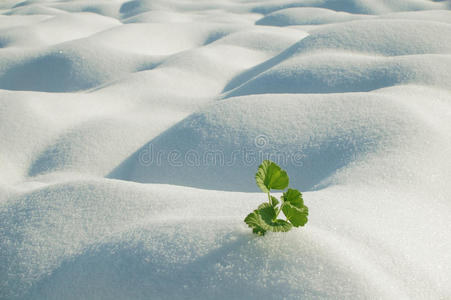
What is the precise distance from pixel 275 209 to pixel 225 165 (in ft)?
2.44

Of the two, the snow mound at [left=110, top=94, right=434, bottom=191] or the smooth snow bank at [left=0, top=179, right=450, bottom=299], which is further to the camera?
the snow mound at [left=110, top=94, right=434, bottom=191]

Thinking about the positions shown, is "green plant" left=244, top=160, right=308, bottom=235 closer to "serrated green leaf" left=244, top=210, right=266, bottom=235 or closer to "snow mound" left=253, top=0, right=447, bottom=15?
"serrated green leaf" left=244, top=210, right=266, bottom=235

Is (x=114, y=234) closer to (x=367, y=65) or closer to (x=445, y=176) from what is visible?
(x=445, y=176)

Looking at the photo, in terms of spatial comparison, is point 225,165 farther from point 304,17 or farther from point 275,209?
point 304,17

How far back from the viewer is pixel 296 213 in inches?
24.5

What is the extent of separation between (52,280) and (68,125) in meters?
1.12

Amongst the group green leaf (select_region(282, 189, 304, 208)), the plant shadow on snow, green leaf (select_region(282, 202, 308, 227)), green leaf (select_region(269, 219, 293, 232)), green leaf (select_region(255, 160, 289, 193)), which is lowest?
the plant shadow on snow

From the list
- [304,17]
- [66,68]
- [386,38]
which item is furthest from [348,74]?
[304,17]

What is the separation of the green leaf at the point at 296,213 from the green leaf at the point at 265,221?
0.04 ft

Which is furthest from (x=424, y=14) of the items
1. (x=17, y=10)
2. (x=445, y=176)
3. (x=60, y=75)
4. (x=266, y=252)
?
(x=17, y=10)

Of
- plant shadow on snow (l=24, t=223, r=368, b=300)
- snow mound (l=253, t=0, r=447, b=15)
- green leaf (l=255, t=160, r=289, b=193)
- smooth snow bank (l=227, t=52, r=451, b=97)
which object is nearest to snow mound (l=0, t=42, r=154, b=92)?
smooth snow bank (l=227, t=52, r=451, b=97)

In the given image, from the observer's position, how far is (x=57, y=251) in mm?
876

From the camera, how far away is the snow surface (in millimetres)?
683

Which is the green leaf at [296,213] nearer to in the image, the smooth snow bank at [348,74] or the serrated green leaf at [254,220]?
the serrated green leaf at [254,220]
